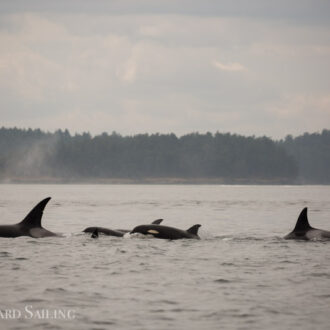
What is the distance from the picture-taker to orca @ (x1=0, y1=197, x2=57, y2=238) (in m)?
24.1

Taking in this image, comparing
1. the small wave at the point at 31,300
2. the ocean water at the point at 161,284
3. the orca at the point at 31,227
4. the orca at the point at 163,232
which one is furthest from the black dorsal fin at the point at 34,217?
the small wave at the point at 31,300

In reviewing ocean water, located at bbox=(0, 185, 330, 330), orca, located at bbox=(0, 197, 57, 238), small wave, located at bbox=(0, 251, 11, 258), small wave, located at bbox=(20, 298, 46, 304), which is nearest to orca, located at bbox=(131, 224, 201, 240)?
ocean water, located at bbox=(0, 185, 330, 330)

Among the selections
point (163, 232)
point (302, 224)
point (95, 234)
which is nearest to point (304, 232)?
point (302, 224)

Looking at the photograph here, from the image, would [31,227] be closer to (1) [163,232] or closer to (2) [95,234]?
(2) [95,234]

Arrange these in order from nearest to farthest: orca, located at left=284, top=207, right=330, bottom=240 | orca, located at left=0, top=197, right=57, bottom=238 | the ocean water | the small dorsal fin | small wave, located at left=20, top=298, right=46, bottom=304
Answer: the ocean water, small wave, located at left=20, top=298, right=46, bottom=304, orca, located at left=0, top=197, right=57, bottom=238, the small dorsal fin, orca, located at left=284, top=207, right=330, bottom=240

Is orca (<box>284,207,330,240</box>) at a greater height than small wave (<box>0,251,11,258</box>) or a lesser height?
greater

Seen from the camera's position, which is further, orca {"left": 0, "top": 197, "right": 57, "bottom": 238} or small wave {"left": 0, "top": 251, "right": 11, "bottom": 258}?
orca {"left": 0, "top": 197, "right": 57, "bottom": 238}

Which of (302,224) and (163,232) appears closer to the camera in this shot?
(163,232)

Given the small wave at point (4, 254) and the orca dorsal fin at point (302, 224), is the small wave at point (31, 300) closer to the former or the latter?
the small wave at point (4, 254)

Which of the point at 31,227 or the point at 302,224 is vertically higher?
the point at 302,224

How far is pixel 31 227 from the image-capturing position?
2472 centimetres

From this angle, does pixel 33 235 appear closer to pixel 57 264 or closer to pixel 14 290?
pixel 57 264

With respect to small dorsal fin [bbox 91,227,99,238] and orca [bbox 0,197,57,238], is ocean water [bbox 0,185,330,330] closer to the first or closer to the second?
small dorsal fin [bbox 91,227,99,238]

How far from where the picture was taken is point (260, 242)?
25.2 metres
